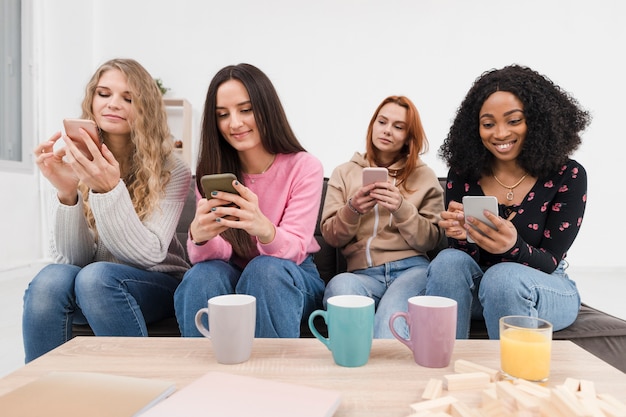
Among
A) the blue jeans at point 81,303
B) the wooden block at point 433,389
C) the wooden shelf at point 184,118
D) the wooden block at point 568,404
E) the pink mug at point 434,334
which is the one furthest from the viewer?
the wooden shelf at point 184,118

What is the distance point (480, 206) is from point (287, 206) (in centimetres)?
55

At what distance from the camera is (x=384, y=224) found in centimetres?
151

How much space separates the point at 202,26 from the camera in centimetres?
382

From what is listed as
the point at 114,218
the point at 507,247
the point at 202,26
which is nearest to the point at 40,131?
the point at 202,26

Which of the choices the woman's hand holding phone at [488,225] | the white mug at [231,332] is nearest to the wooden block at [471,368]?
the white mug at [231,332]

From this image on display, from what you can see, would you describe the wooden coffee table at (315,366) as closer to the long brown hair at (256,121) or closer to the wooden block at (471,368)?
the wooden block at (471,368)

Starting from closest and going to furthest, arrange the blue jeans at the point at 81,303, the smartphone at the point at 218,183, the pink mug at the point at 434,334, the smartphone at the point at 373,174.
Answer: the pink mug at the point at 434,334
the smartphone at the point at 218,183
the blue jeans at the point at 81,303
the smartphone at the point at 373,174

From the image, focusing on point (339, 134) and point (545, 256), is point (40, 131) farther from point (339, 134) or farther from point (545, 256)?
point (545, 256)

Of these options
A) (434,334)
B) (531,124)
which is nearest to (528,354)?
(434,334)

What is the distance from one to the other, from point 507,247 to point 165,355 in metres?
0.89

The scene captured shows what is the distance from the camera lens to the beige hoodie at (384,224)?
142 centimetres

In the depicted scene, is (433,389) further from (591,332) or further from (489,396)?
(591,332)

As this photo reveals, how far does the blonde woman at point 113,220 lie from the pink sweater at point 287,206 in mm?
134

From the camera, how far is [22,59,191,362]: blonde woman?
3.63 feet
